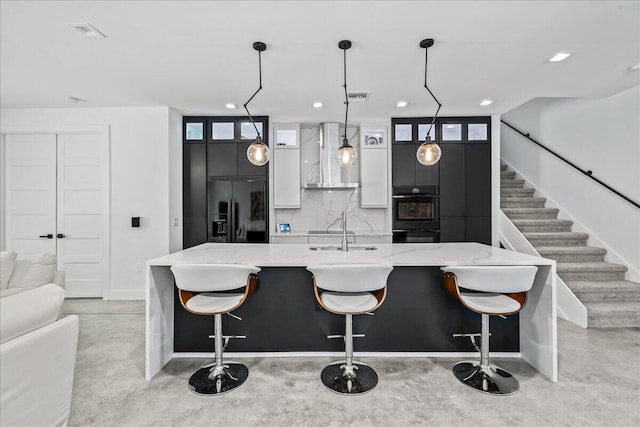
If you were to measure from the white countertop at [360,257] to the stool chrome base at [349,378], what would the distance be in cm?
82

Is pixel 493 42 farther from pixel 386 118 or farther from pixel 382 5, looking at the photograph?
pixel 386 118

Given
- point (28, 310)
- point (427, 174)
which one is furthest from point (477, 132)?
point (28, 310)

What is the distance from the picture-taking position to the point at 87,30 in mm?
2357

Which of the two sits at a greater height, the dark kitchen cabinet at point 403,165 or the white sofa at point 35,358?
the dark kitchen cabinet at point 403,165

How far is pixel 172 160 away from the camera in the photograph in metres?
4.31

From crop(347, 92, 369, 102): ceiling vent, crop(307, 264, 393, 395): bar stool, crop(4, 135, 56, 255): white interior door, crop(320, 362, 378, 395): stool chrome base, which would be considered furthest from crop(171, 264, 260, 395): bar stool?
crop(4, 135, 56, 255): white interior door

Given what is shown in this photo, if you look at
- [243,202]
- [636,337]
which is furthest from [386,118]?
[636,337]

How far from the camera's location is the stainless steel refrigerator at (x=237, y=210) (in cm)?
452

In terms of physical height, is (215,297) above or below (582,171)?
below

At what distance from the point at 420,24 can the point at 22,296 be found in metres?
2.87

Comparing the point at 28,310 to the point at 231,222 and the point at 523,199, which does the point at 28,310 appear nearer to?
the point at 231,222

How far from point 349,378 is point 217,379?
3.09 ft

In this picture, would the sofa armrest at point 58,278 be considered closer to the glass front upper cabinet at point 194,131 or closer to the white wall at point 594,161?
the glass front upper cabinet at point 194,131

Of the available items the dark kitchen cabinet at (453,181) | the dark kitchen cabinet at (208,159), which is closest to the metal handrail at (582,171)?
the dark kitchen cabinet at (453,181)
